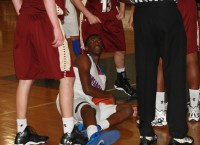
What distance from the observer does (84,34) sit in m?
5.90

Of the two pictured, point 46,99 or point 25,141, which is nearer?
point 25,141

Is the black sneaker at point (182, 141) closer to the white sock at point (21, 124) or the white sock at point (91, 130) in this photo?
the white sock at point (91, 130)

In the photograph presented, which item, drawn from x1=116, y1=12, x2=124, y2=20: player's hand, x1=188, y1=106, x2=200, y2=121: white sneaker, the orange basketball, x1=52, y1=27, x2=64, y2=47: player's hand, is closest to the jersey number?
x1=116, y1=12, x2=124, y2=20: player's hand

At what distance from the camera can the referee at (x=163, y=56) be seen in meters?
3.62

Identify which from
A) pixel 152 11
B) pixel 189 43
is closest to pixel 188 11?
pixel 189 43

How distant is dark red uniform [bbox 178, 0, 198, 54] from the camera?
14.7ft

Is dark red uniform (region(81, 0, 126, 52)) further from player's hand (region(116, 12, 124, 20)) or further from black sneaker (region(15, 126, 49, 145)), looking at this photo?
black sneaker (region(15, 126, 49, 145))

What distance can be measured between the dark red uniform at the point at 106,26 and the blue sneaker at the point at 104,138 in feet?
6.72

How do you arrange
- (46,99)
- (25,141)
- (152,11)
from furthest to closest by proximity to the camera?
(46,99) < (25,141) < (152,11)

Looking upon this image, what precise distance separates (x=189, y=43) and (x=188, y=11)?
0.29 metres

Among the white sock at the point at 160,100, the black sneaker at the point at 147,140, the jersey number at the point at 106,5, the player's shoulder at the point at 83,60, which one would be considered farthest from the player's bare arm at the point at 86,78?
the jersey number at the point at 106,5

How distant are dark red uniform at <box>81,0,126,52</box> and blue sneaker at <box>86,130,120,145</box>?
6.72 feet

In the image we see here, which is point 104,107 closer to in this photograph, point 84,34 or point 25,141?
point 25,141

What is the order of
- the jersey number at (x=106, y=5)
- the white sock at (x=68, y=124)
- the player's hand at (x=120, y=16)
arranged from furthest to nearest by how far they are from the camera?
the player's hand at (x=120, y=16), the jersey number at (x=106, y=5), the white sock at (x=68, y=124)
